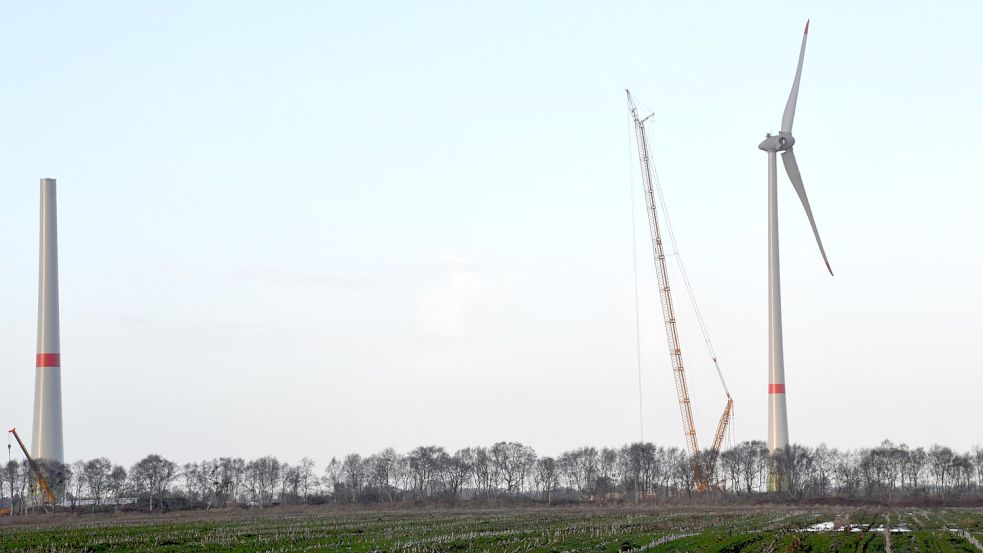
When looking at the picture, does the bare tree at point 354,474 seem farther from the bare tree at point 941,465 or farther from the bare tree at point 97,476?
the bare tree at point 941,465

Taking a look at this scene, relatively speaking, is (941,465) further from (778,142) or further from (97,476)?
(97,476)

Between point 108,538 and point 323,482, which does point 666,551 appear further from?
point 323,482

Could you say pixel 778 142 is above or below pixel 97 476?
above

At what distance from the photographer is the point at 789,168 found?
435ft

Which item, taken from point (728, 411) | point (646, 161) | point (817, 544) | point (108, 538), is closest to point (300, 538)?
point (108, 538)

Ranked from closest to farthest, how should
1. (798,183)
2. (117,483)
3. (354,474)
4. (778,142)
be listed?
(798,183), (778,142), (117,483), (354,474)

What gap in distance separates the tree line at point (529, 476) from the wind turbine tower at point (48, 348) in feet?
81.3

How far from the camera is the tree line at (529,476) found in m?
172

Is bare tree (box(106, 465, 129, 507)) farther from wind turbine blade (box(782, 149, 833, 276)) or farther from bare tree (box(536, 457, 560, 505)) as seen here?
wind turbine blade (box(782, 149, 833, 276))

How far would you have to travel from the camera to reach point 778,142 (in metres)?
141

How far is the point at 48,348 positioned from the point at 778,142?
3743 inches

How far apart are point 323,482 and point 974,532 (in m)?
148

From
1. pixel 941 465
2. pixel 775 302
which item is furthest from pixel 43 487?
pixel 941 465

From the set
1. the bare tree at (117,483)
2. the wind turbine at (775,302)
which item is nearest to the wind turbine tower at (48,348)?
the bare tree at (117,483)
